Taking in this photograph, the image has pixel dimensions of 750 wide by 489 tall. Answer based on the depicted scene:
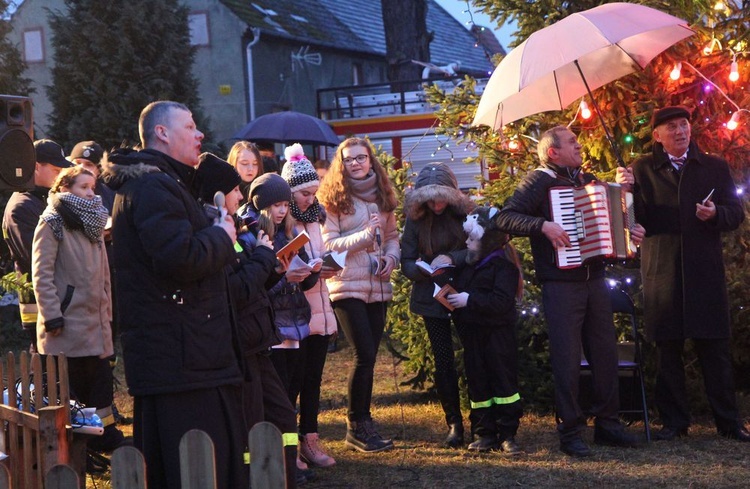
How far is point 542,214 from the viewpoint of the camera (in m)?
7.03

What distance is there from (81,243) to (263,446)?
3792 millimetres

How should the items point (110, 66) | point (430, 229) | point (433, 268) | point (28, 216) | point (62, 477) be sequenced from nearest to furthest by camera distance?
point (62, 477) → point (433, 268) → point (28, 216) → point (430, 229) → point (110, 66)

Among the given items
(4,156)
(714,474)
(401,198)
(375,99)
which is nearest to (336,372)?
(401,198)

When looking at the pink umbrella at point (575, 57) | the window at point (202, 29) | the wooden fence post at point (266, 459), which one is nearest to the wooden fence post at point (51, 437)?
the wooden fence post at point (266, 459)

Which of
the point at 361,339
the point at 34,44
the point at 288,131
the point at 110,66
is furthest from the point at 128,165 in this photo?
the point at 34,44

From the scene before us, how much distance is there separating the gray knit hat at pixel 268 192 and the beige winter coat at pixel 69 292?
1.47m

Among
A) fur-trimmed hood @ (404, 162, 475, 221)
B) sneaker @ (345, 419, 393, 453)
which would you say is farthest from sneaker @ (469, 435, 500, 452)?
fur-trimmed hood @ (404, 162, 475, 221)

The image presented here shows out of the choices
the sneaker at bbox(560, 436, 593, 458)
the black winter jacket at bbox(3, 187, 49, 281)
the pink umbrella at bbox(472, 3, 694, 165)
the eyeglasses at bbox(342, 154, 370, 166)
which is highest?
the pink umbrella at bbox(472, 3, 694, 165)

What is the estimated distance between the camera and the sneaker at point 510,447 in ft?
23.2

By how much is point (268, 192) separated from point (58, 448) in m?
1.80

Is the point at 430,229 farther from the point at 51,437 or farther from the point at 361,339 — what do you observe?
the point at 51,437

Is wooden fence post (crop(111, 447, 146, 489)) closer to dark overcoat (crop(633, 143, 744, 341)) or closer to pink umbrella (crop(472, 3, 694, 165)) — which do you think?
pink umbrella (crop(472, 3, 694, 165))

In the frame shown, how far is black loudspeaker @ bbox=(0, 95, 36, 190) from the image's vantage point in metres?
5.44

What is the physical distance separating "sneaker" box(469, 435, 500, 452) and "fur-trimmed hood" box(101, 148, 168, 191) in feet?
11.5
